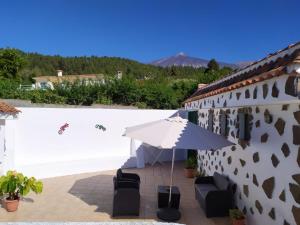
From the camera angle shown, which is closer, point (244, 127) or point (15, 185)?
point (244, 127)

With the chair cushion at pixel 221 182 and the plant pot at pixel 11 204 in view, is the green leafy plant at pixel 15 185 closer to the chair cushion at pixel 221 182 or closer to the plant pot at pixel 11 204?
the plant pot at pixel 11 204

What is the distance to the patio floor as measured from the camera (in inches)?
372

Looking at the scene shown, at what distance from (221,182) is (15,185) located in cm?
610

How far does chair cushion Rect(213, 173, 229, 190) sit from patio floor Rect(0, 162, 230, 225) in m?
0.91

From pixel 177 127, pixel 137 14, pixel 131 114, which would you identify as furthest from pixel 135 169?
pixel 137 14

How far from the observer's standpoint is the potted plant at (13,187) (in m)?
9.62

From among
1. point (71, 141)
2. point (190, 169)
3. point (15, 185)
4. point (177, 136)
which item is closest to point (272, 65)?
point (177, 136)

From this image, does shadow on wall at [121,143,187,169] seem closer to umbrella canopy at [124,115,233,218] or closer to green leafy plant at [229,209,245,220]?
umbrella canopy at [124,115,233,218]

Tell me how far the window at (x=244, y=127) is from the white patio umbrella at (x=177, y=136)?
524mm

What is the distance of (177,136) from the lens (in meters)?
8.87

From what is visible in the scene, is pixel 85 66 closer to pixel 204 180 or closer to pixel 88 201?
pixel 88 201

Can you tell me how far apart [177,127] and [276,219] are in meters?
3.57

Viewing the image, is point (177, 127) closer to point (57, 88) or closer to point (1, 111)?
point (1, 111)

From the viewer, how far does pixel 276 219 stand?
669cm
